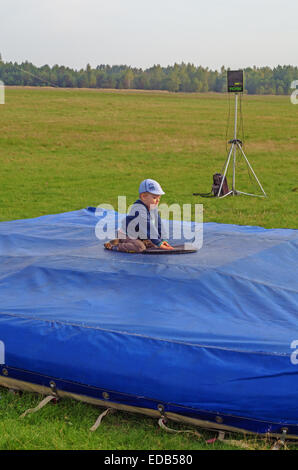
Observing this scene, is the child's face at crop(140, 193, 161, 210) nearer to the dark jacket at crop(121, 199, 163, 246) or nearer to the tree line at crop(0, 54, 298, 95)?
the dark jacket at crop(121, 199, 163, 246)

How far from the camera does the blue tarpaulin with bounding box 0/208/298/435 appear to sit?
3.39 m

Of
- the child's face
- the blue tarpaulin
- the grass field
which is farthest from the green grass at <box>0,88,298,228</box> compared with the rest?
the blue tarpaulin

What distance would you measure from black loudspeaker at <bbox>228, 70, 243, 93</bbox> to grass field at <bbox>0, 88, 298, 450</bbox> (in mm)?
2229

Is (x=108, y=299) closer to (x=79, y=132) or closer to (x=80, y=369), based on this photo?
(x=80, y=369)

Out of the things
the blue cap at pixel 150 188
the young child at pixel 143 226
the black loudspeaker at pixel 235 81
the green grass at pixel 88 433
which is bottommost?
the green grass at pixel 88 433

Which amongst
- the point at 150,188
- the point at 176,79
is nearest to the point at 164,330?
the point at 150,188

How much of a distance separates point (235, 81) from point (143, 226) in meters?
6.47

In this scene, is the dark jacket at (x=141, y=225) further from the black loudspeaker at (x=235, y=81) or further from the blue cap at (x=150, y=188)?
the black loudspeaker at (x=235, y=81)

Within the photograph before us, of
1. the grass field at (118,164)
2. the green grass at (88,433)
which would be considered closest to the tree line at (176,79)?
the grass field at (118,164)

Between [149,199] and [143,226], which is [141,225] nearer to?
[143,226]

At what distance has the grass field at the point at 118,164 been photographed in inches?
138

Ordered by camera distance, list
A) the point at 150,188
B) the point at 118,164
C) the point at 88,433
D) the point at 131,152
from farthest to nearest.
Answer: the point at 131,152 → the point at 118,164 → the point at 150,188 → the point at 88,433

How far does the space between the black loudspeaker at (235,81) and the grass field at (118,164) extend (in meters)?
2.23

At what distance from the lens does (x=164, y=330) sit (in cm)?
377
